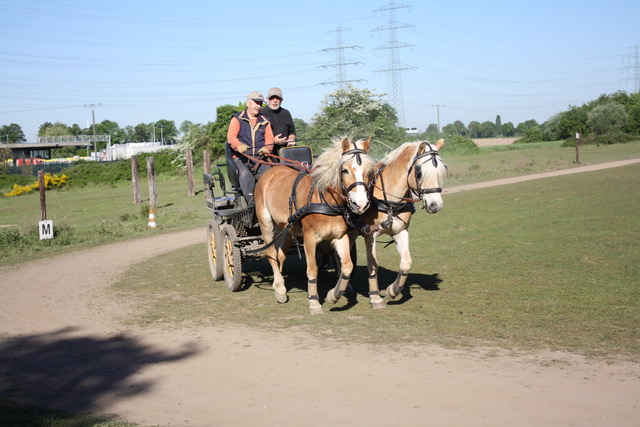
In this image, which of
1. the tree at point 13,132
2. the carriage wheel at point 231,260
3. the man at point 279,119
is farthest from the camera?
the tree at point 13,132

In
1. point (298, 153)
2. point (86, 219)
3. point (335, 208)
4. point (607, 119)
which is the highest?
point (607, 119)

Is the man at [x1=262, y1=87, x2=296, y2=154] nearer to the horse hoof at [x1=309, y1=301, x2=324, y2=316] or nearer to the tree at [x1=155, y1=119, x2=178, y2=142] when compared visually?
the horse hoof at [x1=309, y1=301, x2=324, y2=316]

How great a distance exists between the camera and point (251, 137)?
34.3ft

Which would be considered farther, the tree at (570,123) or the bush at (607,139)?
the tree at (570,123)

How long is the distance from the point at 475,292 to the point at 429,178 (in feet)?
7.64

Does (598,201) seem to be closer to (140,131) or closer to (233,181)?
(233,181)

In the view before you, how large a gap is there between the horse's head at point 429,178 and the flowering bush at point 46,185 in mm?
36398

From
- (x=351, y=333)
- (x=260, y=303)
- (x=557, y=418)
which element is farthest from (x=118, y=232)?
(x=557, y=418)

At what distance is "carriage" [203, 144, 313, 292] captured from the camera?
33.4ft

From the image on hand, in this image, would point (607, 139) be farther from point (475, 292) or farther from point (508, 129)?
point (508, 129)

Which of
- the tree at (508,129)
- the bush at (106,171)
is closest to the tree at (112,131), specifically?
the tree at (508,129)

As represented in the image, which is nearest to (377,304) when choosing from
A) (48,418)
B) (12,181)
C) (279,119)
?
(279,119)

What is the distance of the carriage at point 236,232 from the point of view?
10180mm

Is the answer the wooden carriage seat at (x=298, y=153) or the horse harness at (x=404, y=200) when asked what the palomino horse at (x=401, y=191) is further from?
the wooden carriage seat at (x=298, y=153)
